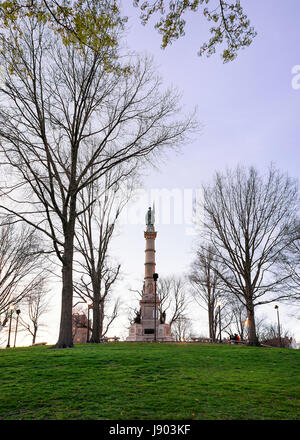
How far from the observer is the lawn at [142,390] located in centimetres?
453

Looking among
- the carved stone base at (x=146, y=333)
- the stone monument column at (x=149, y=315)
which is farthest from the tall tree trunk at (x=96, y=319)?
the carved stone base at (x=146, y=333)

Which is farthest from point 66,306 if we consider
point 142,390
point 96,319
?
point 96,319

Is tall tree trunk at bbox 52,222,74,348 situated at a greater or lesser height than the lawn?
greater

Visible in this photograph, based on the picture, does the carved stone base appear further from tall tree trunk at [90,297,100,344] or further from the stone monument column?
tall tree trunk at [90,297,100,344]

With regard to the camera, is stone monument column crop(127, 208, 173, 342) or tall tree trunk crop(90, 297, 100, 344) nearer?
tall tree trunk crop(90, 297, 100, 344)

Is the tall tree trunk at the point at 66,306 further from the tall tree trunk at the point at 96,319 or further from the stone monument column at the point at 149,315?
the stone monument column at the point at 149,315

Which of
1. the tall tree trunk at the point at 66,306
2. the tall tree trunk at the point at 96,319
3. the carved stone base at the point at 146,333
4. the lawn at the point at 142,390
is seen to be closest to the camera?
the lawn at the point at 142,390

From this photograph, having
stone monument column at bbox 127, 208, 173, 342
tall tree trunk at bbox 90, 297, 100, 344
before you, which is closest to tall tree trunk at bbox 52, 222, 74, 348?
tall tree trunk at bbox 90, 297, 100, 344

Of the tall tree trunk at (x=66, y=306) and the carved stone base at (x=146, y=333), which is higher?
the tall tree trunk at (x=66, y=306)

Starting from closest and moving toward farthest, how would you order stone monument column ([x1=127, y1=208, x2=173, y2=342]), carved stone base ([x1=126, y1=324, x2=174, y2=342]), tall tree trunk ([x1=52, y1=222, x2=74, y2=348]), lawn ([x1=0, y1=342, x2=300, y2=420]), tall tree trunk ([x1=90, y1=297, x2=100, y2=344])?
lawn ([x1=0, y1=342, x2=300, y2=420]), tall tree trunk ([x1=52, y1=222, x2=74, y2=348]), tall tree trunk ([x1=90, y1=297, x2=100, y2=344]), carved stone base ([x1=126, y1=324, x2=174, y2=342]), stone monument column ([x1=127, y1=208, x2=173, y2=342])

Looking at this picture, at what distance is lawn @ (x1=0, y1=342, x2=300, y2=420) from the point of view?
4531 millimetres

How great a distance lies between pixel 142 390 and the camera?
19.1 ft

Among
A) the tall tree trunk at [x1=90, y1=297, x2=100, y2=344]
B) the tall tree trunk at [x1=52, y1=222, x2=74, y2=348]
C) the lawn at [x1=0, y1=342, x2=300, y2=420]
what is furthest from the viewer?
the tall tree trunk at [x1=90, y1=297, x2=100, y2=344]
